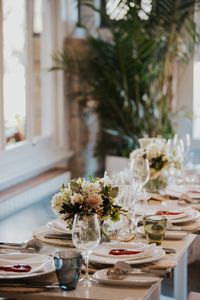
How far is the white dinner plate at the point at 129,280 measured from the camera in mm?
2250

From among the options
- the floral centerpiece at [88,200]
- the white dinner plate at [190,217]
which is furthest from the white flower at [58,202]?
the white dinner plate at [190,217]

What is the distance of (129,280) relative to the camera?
227 centimetres

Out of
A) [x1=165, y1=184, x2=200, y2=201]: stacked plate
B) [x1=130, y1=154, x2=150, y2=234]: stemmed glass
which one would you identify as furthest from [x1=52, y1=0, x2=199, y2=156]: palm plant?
[x1=130, y1=154, x2=150, y2=234]: stemmed glass

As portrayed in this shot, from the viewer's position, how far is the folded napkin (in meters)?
2.47

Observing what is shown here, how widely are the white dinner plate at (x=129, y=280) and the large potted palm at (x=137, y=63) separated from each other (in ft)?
10.6

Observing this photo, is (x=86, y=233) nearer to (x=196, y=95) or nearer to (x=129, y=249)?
(x=129, y=249)

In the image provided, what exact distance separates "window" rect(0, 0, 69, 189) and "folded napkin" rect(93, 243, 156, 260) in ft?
6.68

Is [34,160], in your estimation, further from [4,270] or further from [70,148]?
[4,270]

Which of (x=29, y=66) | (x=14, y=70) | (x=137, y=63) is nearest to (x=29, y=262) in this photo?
(x=14, y=70)

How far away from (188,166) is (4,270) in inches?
90.7

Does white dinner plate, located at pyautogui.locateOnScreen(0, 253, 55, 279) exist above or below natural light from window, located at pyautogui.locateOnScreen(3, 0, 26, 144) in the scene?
below

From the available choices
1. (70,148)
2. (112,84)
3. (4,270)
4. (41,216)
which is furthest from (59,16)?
(4,270)

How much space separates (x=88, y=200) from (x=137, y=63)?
2957 mm

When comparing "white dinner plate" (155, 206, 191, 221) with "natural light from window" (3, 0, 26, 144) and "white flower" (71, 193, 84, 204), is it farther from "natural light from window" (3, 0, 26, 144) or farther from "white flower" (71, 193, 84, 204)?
"natural light from window" (3, 0, 26, 144)
